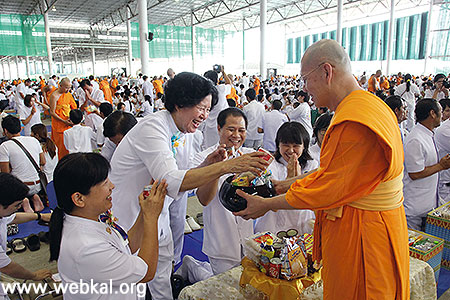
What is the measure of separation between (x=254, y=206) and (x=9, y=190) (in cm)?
170

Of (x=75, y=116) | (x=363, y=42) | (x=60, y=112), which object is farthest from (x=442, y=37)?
(x=75, y=116)

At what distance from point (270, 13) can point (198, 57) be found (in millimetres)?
7785

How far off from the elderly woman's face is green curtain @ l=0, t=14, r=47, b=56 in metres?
20.5

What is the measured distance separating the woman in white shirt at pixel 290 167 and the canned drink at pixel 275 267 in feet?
2.29

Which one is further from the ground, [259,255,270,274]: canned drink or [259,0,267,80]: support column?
[259,0,267,80]: support column

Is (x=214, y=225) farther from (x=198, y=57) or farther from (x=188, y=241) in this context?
(x=198, y=57)

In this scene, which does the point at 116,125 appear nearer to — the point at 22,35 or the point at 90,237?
the point at 90,237

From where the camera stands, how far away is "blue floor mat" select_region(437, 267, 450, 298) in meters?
2.94

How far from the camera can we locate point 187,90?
1.91 meters

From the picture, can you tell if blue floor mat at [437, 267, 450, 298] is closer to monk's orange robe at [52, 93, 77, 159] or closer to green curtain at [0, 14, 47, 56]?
monk's orange robe at [52, 93, 77, 159]

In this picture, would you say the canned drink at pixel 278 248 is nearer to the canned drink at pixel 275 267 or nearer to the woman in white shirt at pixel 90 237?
the canned drink at pixel 275 267

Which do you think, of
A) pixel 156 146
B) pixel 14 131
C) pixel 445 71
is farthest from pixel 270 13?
pixel 156 146

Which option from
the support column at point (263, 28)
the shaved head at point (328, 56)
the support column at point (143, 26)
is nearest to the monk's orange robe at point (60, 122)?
the shaved head at point (328, 56)

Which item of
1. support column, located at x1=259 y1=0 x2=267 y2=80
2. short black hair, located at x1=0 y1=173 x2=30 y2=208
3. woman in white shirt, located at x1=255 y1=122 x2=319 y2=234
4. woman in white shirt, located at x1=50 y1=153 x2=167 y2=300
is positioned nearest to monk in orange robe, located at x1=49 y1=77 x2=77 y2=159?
short black hair, located at x1=0 y1=173 x2=30 y2=208
